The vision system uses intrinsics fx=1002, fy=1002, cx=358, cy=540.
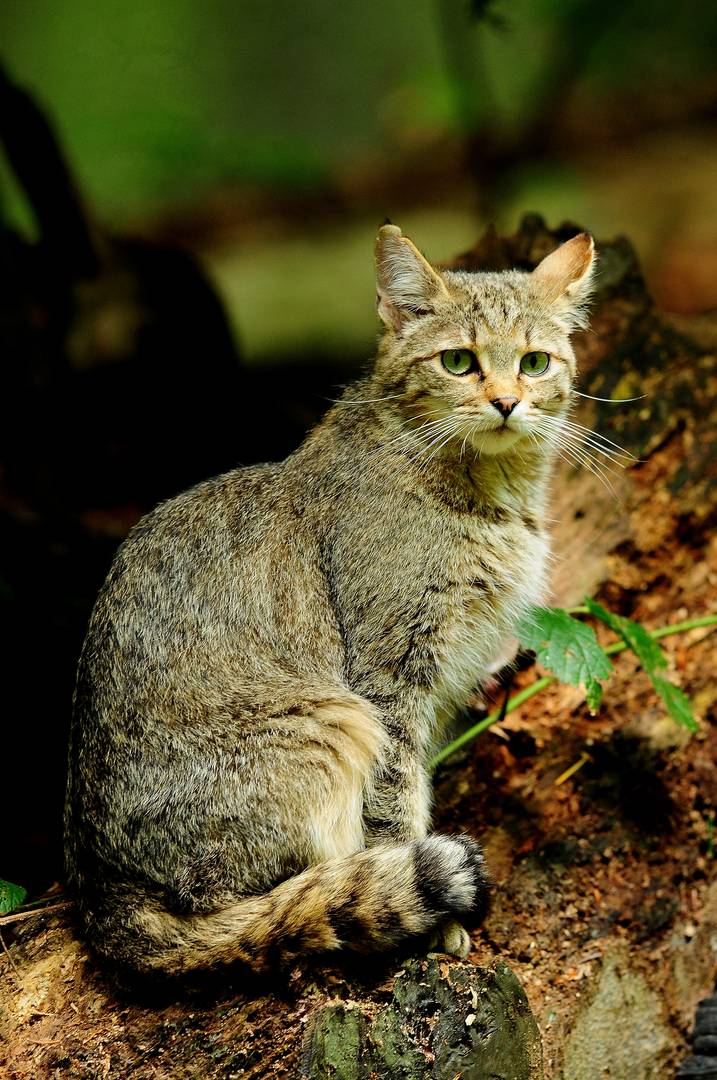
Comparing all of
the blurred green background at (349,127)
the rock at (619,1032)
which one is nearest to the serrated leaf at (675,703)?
the rock at (619,1032)

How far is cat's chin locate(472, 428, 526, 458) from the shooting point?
3992mm

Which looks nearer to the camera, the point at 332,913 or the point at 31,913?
the point at 332,913

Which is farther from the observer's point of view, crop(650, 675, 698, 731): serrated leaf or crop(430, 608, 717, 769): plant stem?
crop(430, 608, 717, 769): plant stem

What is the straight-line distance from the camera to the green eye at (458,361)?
4.03 metres

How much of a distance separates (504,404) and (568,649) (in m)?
1.04

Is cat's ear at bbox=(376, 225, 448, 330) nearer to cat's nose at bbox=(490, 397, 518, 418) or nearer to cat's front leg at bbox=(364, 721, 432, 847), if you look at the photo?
cat's nose at bbox=(490, 397, 518, 418)

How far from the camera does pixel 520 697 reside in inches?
179

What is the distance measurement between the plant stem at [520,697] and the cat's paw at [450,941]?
29.7 inches

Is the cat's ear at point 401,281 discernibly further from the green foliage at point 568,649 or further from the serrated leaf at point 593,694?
the serrated leaf at point 593,694

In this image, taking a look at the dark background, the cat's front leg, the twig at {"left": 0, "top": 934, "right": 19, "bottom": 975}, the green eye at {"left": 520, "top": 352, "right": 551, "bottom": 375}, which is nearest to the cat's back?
the cat's front leg

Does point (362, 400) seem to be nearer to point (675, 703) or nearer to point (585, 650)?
point (585, 650)

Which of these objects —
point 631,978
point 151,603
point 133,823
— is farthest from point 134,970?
point 631,978

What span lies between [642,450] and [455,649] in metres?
1.95

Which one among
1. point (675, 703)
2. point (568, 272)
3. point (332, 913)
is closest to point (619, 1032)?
point (675, 703)
